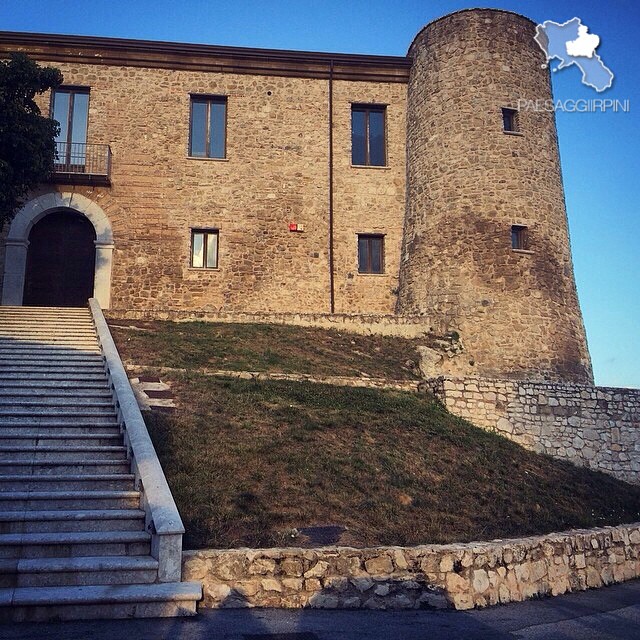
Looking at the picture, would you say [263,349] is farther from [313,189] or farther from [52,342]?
[313,189]

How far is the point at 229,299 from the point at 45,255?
554 cm

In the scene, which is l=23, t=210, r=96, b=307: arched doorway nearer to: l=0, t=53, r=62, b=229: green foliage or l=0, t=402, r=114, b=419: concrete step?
l=0, t=53, r=62, b=229: green foliage

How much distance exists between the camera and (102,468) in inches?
308

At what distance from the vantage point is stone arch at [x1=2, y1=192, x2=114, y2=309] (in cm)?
1817

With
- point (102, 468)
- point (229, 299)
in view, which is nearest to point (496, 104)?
point (229, 299)

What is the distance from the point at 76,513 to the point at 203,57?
16.7 meters

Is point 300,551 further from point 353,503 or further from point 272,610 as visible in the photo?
point 353,503

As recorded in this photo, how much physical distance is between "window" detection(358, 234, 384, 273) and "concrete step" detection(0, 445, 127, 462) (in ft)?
41.6

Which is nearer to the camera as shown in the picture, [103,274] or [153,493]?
[153,493]

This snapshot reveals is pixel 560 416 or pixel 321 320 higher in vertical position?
pixel 321 320

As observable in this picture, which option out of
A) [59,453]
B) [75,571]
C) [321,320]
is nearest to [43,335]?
[59,453]

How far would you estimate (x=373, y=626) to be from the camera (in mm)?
5902

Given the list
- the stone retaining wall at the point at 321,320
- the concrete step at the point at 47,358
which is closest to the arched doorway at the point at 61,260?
the stone retaining wall at the point at 321,320

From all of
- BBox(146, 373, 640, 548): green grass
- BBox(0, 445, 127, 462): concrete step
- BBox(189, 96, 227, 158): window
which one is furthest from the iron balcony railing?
BBox(0, 445, 127, 462): concrete step
